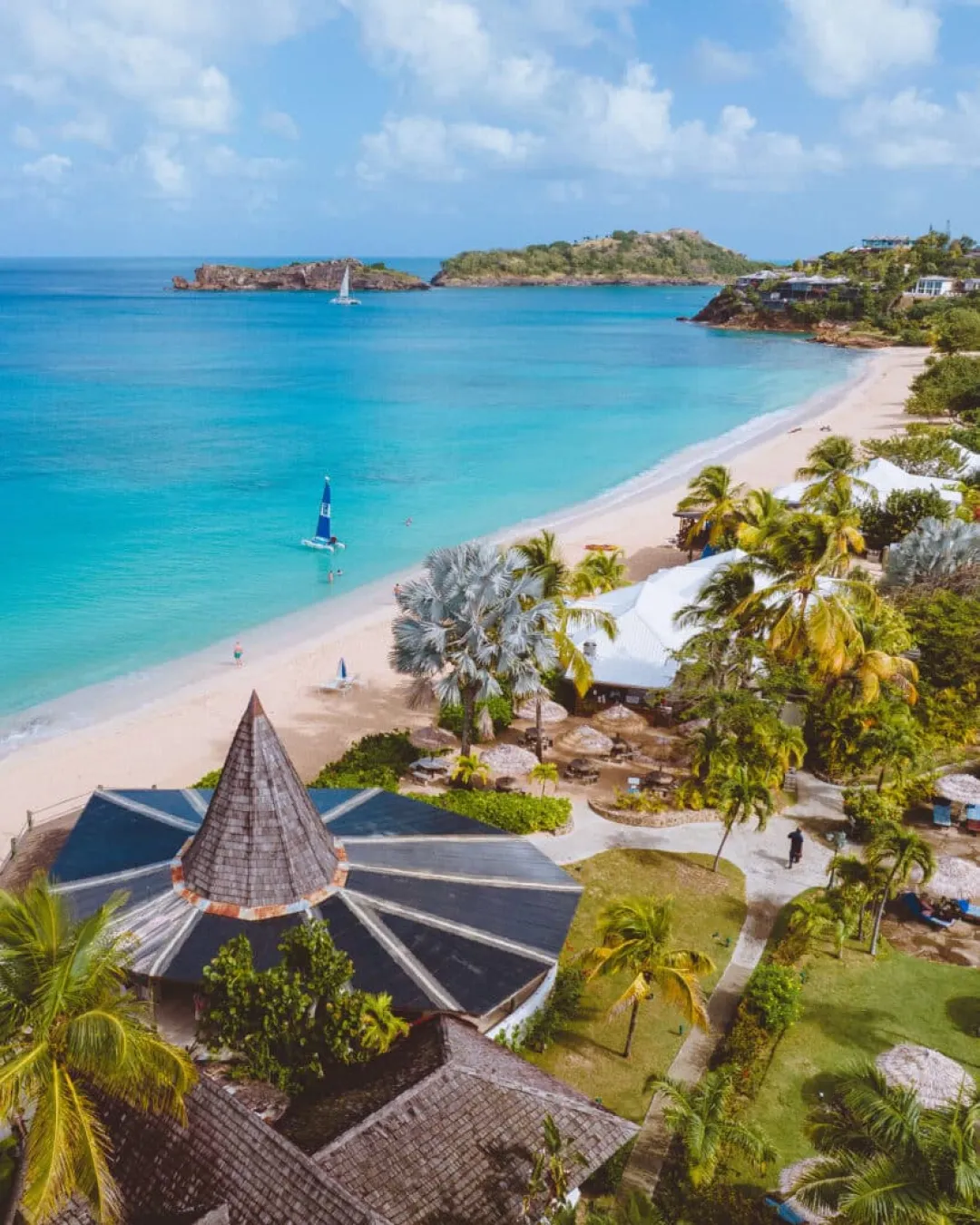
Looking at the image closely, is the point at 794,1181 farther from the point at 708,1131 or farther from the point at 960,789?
the point at 960,789

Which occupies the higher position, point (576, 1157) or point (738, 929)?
point (576, 1157)

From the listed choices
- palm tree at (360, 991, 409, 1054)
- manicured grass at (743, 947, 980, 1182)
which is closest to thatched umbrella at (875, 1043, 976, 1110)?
manicured grass at (743, 947, 980, 1182)

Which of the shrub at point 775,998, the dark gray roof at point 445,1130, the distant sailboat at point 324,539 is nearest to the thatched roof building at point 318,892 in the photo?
the dark gray roof at point 445,1130

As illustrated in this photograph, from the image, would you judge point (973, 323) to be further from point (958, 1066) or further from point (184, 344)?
point (958, 1066)

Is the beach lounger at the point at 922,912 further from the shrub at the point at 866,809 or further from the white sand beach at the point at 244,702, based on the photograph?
the white sand beach at the point at 244,702

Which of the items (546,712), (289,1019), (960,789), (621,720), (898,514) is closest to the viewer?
(289,1019)

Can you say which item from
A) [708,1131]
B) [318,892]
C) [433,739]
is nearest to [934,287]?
[433,739]

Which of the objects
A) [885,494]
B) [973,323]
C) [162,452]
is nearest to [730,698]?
[885,494]
